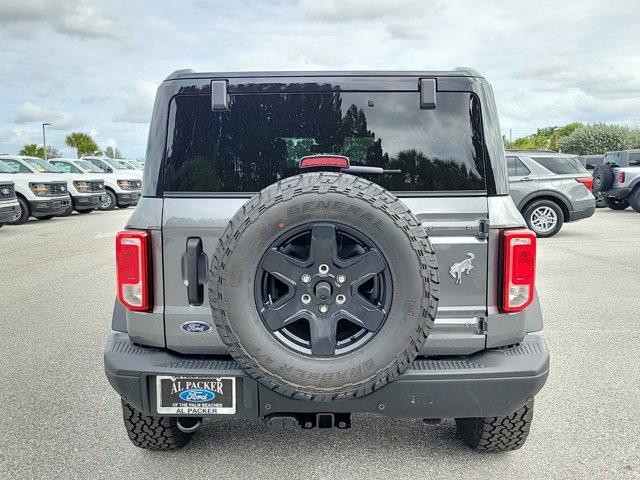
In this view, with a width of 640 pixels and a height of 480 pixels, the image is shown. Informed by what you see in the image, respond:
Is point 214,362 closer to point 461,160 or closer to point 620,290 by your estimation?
point 461,160

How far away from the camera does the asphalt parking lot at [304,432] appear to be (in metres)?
3.08

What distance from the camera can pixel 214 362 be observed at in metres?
2.77

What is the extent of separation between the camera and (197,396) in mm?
2680

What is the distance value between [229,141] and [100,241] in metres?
10.3

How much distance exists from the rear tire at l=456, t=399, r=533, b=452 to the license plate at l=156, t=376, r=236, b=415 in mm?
1291

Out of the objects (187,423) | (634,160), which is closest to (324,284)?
(187,423)

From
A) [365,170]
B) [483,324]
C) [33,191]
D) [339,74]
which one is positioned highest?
[339,74]

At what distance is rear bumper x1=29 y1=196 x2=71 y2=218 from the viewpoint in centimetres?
1625

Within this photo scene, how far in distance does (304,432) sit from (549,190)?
10410mm

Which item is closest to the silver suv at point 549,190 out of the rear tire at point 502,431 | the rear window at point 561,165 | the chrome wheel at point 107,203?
the rear window at point 561,165

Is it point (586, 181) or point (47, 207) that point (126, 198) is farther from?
point (586, 181)

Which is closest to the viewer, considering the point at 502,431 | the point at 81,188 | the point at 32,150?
the point at 502,431

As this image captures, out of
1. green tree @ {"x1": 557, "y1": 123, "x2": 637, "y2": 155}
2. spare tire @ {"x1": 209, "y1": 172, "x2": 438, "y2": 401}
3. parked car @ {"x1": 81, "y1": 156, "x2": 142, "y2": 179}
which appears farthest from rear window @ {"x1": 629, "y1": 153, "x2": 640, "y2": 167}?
green tree @ {"x1": 557, "y1": 123, "x2": 637, "y2": 155}

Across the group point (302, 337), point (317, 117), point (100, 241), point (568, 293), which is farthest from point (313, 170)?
point (100, 241)
